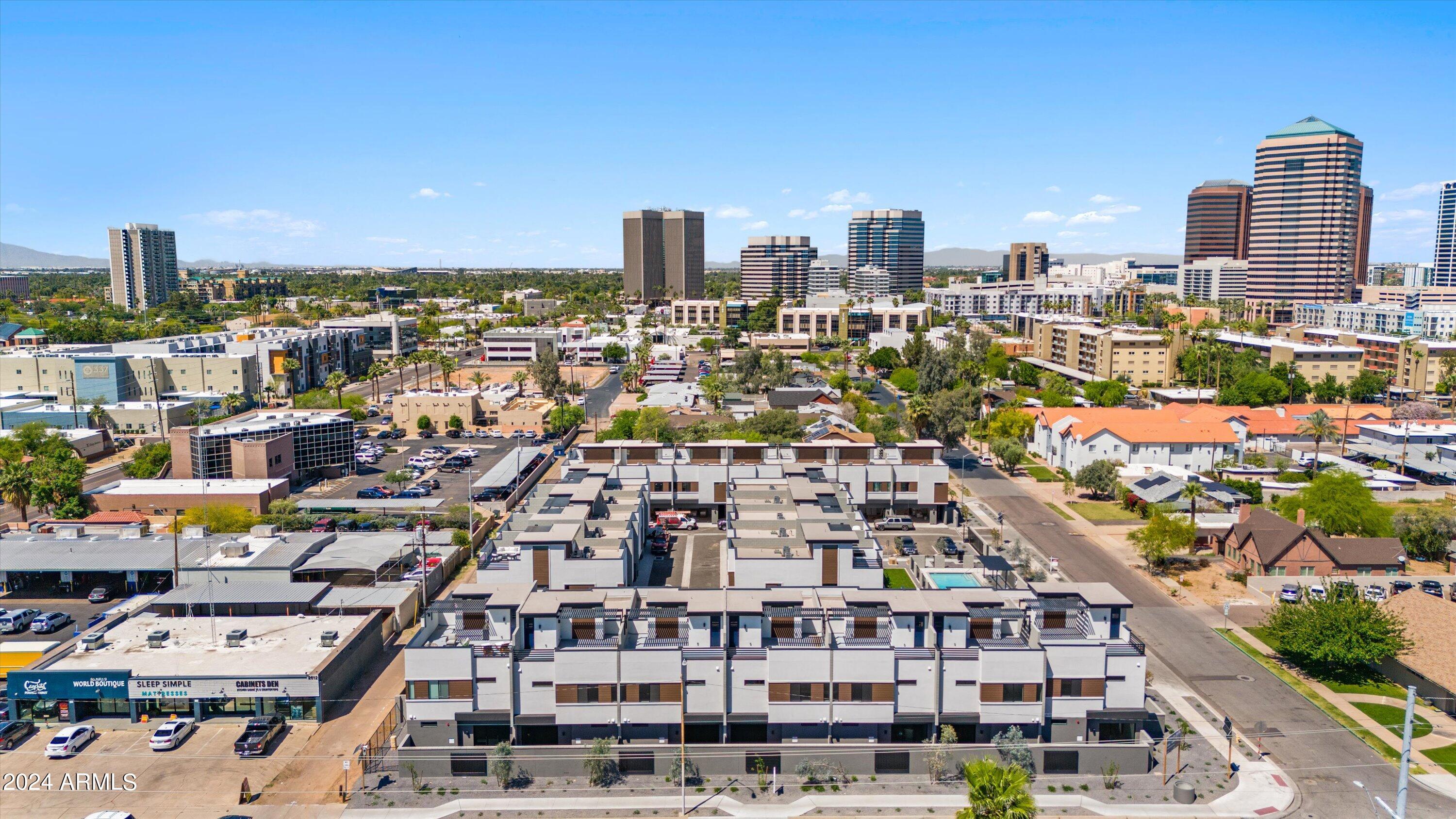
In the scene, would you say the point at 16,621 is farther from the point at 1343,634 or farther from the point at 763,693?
the point at 1343,634

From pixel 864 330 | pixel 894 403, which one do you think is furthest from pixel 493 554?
pixel 864 330

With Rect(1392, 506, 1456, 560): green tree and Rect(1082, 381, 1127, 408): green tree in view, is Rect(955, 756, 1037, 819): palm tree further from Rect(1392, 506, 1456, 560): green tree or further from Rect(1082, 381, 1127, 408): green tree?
Rect(1082, 381, 1127, 408): green tree

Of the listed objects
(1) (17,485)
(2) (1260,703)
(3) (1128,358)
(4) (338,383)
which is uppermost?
(3) (1128,358)

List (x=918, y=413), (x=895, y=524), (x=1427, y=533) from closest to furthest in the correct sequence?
(x=1427, y=533) → (x=895, y=524) → (x=918, y=413)

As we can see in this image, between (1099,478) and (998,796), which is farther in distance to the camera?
(1099,478)

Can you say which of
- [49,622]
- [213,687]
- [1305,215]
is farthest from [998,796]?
[1305,215]

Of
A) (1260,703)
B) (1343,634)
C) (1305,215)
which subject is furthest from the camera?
(1305,215)

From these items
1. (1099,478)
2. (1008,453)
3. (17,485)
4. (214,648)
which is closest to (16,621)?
(214,648)

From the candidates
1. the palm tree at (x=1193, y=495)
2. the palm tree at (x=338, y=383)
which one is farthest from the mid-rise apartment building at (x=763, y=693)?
the palm tree at (x=338, y=383)

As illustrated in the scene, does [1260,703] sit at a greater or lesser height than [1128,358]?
lesser
